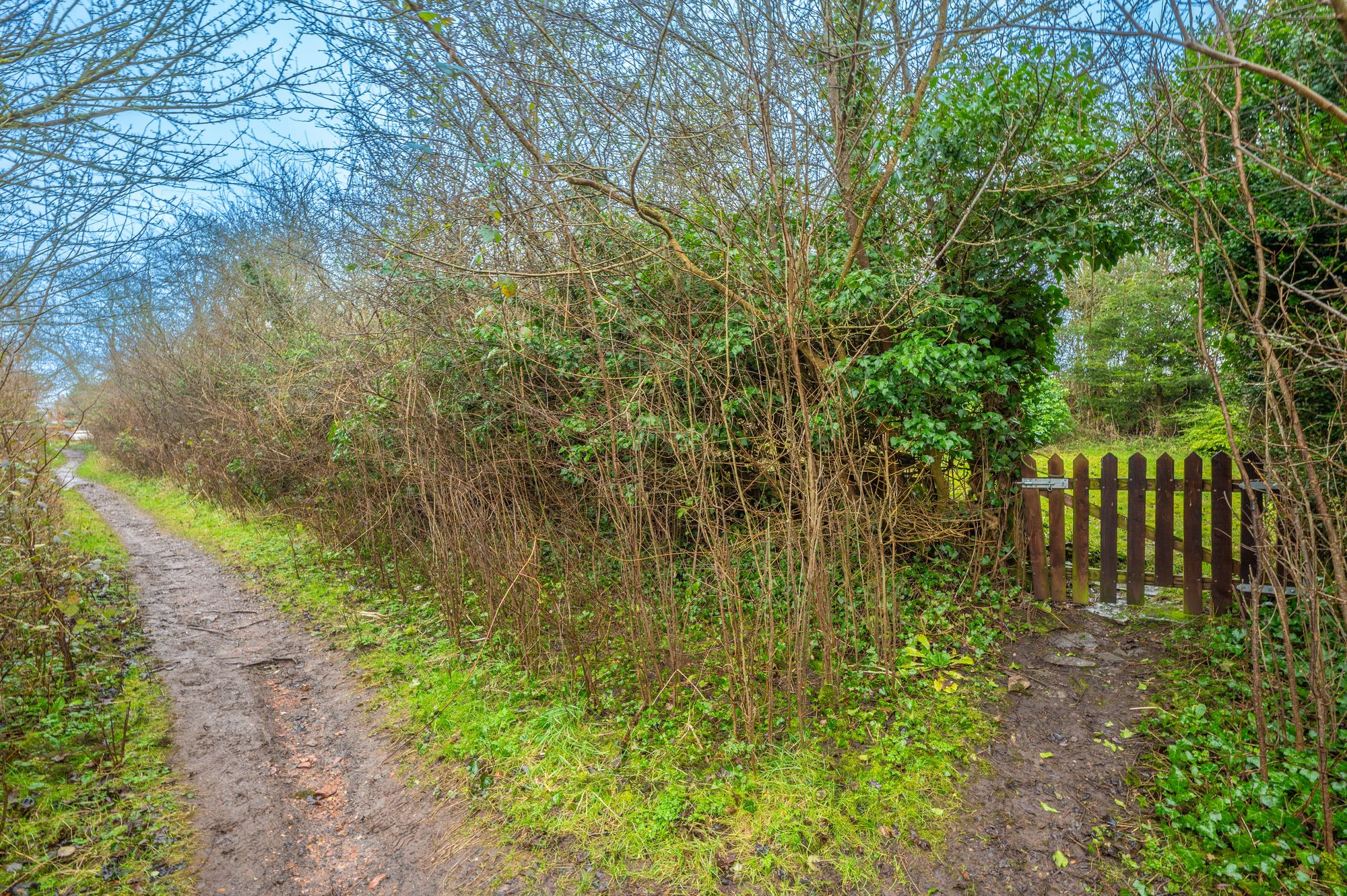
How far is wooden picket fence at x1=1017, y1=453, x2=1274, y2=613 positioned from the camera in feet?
14.0

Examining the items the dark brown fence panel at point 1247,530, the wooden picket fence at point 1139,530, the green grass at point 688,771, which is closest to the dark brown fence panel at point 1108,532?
the wooden picket fence at point 1139,530

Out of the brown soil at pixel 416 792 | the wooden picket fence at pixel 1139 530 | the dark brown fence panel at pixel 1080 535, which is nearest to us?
the brown soil at pixel 416 792

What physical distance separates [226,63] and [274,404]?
6442 mm

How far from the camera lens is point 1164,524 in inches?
178

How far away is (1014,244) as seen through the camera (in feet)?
14.8

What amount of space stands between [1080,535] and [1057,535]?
6.7 inches

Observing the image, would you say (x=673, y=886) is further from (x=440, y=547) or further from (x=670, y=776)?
(x=440, y=547)

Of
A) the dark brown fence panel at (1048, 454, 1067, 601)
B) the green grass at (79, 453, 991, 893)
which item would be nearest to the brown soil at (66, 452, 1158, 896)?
the green grass at (79, 453, 991, 893)

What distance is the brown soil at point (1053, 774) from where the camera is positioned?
108 inches

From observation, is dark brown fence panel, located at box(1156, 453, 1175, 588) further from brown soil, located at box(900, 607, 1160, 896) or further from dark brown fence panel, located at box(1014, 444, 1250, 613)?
brown soil, located at box(900, 607, 1160, 896)

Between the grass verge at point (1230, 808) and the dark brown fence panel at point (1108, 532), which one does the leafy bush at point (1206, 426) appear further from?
the grass verge at point (1230, 808)

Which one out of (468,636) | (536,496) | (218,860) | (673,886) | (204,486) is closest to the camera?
(673,886)

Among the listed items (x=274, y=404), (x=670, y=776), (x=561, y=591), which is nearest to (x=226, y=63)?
(x=561, y=591)

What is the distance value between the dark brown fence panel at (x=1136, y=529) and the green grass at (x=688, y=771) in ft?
5.61
